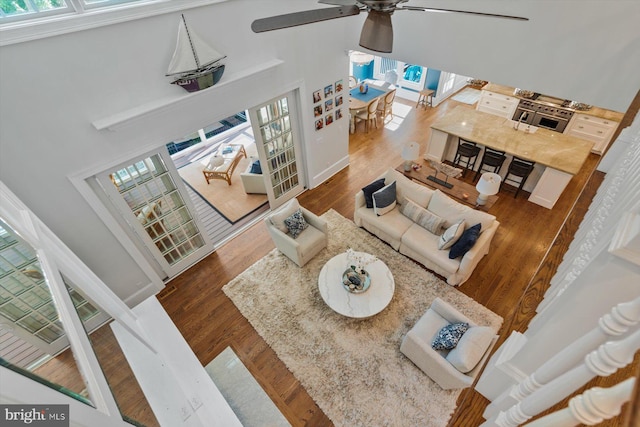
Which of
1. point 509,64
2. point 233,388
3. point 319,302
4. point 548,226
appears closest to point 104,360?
point 233,388

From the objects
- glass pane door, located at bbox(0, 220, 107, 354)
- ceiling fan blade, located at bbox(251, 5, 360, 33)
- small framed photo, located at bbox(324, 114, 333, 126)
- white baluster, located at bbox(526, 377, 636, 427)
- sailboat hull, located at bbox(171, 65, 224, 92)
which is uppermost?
ceiling fan blade, located at bbox(251, 5, 360, 33)

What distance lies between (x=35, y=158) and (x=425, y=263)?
4.95 metres

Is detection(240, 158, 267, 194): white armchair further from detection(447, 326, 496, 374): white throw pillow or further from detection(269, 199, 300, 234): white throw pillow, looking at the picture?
detection(447, 326, 496, 374): white throw pillow

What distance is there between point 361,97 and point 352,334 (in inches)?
252

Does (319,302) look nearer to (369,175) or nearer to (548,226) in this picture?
(369,175)

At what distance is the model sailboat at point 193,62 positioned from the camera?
3.15 metres

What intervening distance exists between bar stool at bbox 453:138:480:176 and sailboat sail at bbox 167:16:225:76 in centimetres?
499

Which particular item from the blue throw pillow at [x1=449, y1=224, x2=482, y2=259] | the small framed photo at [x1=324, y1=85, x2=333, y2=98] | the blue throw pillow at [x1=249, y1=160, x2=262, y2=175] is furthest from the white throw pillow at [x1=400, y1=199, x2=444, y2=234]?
the blue throw pillow at [x1=249, y1=160, x2=262, y2=175]

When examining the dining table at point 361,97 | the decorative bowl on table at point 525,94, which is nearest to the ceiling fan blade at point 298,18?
the dining table at point 361,97

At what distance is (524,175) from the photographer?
5.42 metres

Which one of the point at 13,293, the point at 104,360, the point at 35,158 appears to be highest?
the point at 35,158

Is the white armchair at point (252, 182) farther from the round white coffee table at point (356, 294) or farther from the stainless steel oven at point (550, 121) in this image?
the stainless steel oven at point (550, 121)

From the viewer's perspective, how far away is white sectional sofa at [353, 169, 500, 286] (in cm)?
420

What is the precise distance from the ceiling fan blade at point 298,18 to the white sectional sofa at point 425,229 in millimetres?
3359
